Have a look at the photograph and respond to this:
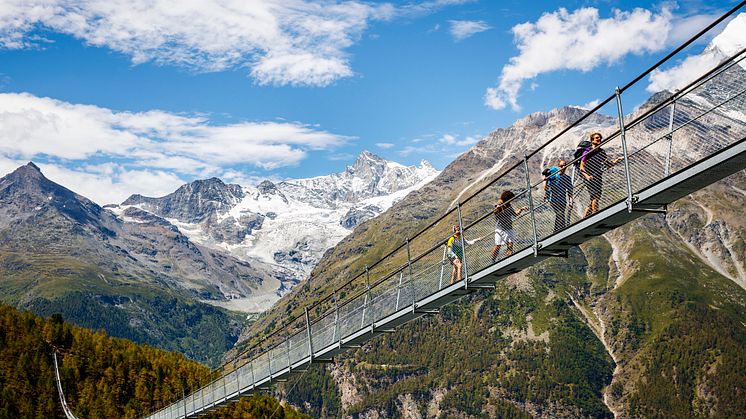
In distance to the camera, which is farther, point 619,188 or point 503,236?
point 503,236

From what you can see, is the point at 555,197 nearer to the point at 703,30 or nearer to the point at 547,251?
the point at 547,251

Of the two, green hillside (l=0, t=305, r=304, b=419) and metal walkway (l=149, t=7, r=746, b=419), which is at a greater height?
green hillside (l=0, t=305, r=304, b=419)

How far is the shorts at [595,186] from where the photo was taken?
20700mm

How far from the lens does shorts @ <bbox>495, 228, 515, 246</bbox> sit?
946 inches

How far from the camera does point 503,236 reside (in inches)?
950

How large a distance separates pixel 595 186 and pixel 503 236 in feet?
13.7

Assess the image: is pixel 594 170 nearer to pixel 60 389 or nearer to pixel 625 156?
pixel 625 156

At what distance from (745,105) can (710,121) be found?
3.49 feet

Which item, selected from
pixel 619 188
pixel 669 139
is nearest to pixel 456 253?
pixel 619 188

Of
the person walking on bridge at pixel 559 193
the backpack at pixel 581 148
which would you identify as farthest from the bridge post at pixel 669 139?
the person walking on bridge at pixel 559 193

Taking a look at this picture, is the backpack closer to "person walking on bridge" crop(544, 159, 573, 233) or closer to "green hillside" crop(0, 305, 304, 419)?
"person walking on bridge" crop(544, 159, 573, 233)

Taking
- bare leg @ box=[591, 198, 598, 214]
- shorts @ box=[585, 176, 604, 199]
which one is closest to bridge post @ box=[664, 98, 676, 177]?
shorts @ box=[585, 176, 604, 199]

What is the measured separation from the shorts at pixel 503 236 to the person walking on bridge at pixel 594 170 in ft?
11.3

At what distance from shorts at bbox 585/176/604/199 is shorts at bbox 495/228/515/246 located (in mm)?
3718
